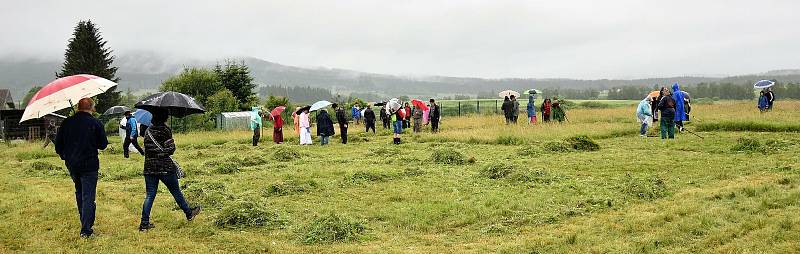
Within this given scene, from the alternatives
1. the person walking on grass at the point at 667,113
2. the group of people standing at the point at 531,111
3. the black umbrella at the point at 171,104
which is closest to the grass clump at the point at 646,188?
the black umbrella at the point at 171,104

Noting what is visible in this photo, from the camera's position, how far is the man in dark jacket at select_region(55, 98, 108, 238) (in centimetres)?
736

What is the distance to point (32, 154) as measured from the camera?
20406 millimetres

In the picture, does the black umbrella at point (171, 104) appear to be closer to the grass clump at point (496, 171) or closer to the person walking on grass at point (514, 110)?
the grass clump at point (496, 171)

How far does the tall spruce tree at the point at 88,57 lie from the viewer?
5041 cm

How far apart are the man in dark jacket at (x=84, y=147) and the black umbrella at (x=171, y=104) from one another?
2.48ft

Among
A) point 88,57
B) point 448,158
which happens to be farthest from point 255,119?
point 88,57

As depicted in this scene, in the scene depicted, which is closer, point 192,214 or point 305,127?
point 192,214

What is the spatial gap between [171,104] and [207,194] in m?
2.35

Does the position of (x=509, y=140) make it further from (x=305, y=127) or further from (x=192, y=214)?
(x=192, y=214)

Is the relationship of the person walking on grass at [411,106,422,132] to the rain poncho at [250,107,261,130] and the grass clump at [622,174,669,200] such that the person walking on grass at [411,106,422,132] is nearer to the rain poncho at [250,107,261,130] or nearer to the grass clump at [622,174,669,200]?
the rain poncho at [250,107,261,130]

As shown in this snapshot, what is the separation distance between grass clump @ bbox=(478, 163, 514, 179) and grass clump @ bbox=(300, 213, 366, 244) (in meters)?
4.13

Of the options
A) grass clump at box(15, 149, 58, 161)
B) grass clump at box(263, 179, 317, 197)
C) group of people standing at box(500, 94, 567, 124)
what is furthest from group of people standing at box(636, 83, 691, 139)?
grass clump at box(15, 149, 58, 161)

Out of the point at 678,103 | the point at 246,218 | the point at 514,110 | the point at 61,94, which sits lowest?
the point at 246,218

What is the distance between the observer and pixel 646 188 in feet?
29.3
